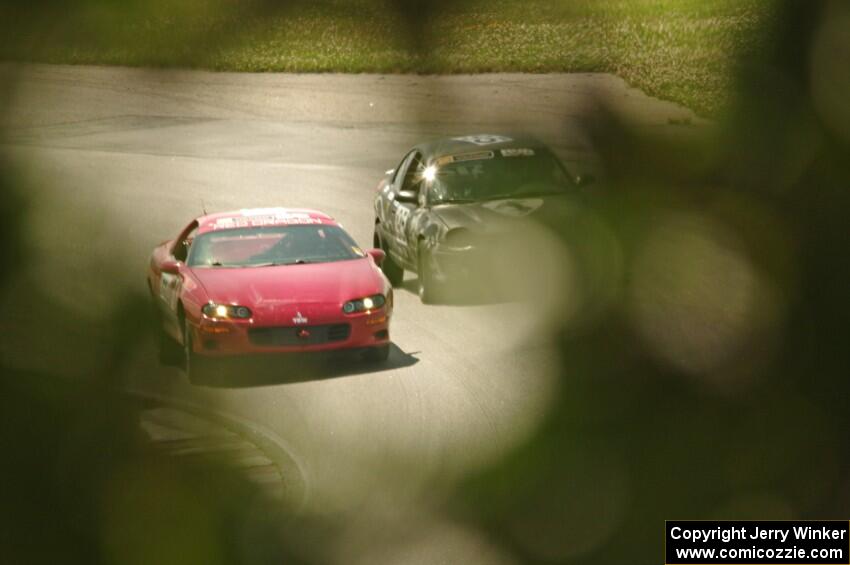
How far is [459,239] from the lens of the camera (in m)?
11.7

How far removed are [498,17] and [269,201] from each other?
1452 centimetres

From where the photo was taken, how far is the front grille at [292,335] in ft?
31.1

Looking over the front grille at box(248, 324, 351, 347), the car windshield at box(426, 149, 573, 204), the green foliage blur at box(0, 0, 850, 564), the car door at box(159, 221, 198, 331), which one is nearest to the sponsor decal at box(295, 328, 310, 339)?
the front grille at box(248, 324, 351, 347)

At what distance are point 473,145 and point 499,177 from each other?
51 cm

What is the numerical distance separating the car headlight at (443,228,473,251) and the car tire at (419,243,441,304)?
0.35 meters

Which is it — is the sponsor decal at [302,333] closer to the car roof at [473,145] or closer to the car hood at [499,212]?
the car hood at [499,212]

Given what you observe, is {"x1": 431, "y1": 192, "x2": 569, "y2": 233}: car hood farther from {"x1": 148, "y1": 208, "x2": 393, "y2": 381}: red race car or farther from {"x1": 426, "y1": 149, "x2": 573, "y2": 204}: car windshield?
{"x1": 148, "y1": 208, "x2": 393, "y2": 381}: red race car

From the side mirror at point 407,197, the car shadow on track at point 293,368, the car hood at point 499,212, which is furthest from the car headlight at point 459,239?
the car shadow on track at point 293,368

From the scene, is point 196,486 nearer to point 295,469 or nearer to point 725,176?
point 295,469

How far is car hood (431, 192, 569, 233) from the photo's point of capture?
1139 cm

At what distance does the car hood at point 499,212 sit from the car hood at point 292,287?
5.06 feet

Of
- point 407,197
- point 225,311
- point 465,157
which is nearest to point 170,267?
point 225,311

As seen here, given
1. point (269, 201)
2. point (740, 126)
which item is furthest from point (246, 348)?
point (269, 201)

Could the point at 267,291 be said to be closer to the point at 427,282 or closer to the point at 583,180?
the point at 427,282
